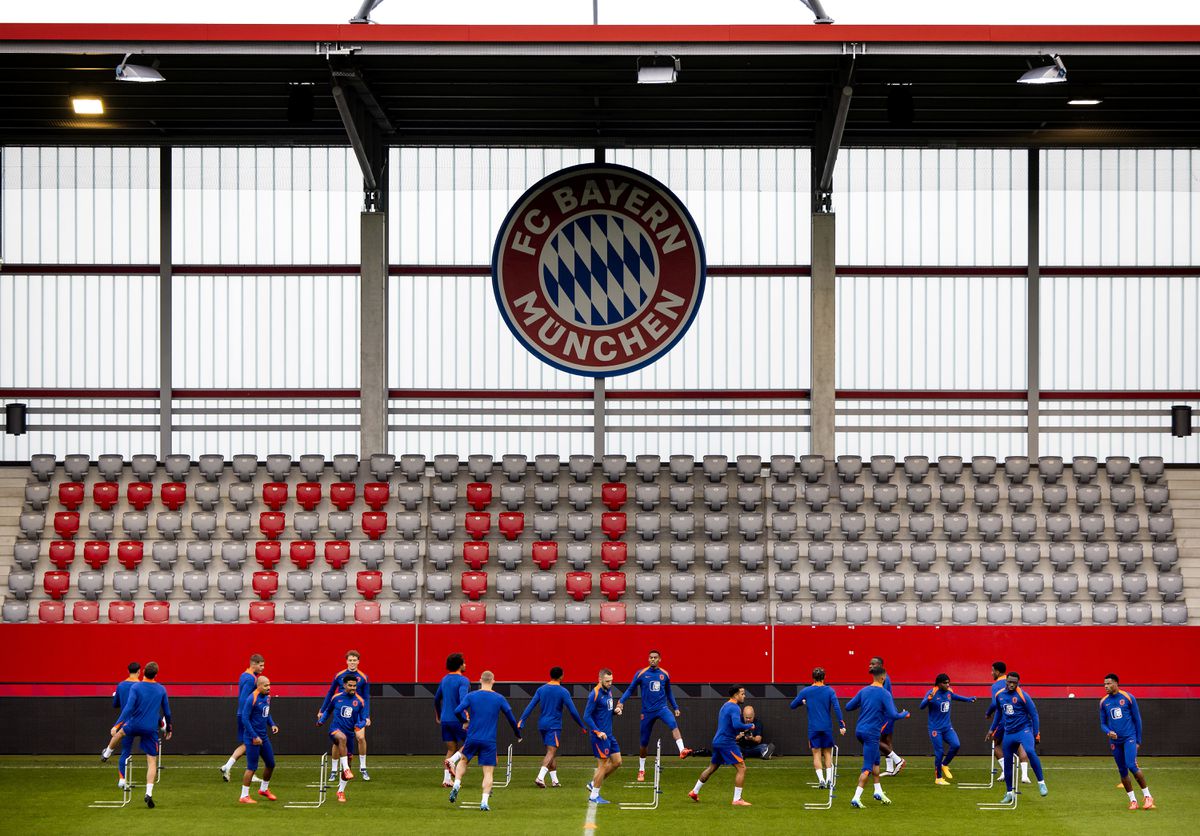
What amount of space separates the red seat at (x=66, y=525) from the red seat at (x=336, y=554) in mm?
4961

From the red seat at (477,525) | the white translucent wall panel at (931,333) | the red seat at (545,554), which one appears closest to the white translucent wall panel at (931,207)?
the white translucent wall panel at (931,333)

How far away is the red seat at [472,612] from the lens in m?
29.0

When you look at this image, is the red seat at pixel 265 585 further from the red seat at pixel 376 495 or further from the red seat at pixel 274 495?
the red seat at pixel 376 495

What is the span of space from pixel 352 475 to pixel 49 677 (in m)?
6.88

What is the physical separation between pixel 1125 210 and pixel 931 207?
153 inches

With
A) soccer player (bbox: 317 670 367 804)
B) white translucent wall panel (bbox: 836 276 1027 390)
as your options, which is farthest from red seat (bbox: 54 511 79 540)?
white translucent wall panel (bbox: 836 276 1027 390)

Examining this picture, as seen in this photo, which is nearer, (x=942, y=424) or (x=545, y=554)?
(x=545, y=554)

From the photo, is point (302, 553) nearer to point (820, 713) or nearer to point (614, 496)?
point (614, 496)

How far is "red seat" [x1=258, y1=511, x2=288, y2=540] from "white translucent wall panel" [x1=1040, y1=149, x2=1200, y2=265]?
1588cm

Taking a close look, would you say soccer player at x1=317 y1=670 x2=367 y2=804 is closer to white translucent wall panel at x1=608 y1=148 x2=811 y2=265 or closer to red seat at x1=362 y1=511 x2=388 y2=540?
red seat at x1=362 y1=511 x2=388 y2=540

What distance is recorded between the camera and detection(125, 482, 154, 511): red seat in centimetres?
3111

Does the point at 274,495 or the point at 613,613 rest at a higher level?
the point at 274,495

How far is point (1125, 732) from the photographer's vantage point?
20.8 m

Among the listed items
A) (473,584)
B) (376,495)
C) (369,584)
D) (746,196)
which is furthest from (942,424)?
(369,584)
